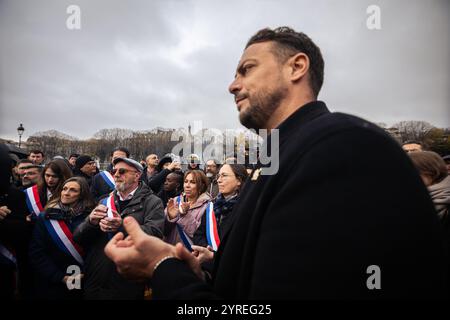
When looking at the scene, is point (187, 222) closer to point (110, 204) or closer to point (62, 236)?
point (110, 204)

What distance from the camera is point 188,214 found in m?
5.00

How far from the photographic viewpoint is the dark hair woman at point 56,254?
377 centimetres

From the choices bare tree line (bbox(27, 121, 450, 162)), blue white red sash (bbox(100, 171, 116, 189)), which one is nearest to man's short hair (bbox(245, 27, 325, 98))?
blue white red sash (bbox(100, 171, 116, 189))

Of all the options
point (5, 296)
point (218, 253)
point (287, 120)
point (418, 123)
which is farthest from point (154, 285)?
point (418, 123)

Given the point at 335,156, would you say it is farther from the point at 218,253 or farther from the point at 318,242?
the point at 218,253

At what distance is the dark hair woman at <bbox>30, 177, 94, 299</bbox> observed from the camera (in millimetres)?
3771

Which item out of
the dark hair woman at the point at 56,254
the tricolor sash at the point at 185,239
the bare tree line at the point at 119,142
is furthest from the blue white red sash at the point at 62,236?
the bare tree line at the point at 119,142

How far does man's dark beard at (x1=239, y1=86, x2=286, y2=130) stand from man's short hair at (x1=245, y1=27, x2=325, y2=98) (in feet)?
0.81

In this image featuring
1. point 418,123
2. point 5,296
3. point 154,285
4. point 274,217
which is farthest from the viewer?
point 418,123

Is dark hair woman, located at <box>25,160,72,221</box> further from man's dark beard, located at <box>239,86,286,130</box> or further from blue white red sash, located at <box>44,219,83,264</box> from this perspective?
man's dark beard, located at <box>239,86,286,130</box>

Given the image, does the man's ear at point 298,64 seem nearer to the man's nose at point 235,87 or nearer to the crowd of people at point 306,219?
the crowd of people at point 306,219

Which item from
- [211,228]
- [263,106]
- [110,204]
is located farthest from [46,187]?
[263,106]

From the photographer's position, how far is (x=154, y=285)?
1210 mm
